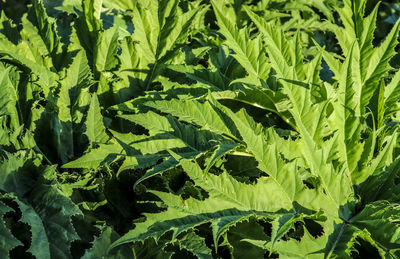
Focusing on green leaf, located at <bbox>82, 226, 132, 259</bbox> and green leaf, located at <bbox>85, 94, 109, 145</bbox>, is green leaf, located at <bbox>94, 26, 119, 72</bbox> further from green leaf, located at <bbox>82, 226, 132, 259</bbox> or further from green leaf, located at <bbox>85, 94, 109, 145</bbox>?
green leaf, located at <bbox>82, 226, 132, 259</bbox>

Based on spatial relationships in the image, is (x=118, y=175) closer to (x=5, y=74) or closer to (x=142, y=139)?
(x=142, y=139)

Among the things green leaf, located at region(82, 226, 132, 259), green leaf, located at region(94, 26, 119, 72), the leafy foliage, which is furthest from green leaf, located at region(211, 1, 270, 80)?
green leaf, located at region(82, 226, 132, 259)

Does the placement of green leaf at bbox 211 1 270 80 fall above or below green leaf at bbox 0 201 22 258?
above

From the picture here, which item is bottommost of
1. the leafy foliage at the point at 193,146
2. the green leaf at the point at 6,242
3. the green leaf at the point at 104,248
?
the green leaf at the point at 104,248

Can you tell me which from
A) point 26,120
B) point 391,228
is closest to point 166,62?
point 26,120

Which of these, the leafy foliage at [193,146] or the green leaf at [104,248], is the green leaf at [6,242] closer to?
the leafy foliage at [193,146]

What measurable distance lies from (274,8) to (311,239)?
1.20 metres

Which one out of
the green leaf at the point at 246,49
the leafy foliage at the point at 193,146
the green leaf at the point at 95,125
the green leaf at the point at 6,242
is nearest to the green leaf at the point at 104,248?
the leafy foliage at the point at 193,146

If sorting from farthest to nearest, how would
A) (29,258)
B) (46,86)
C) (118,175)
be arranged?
1. (46,86)
2. (118,175)
3. (29,258)

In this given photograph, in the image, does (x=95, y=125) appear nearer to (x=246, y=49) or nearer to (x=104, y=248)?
(x=104, y=248)

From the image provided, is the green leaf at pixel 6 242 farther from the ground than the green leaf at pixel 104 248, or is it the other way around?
the green leaf at pixel 6 242

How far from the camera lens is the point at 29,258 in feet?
3.62

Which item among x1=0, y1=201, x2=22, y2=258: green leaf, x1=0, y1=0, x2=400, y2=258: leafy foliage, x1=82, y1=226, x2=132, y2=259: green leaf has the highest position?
x1=0, y1=0, x2=400, y2=258: leafy foliage

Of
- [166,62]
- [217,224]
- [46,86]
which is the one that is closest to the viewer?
[217,224]
